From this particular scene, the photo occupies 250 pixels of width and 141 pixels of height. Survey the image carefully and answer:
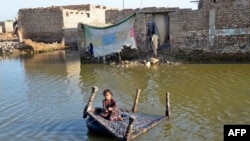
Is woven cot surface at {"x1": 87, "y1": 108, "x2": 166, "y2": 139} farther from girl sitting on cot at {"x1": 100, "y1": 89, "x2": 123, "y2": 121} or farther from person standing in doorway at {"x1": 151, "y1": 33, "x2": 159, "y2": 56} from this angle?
person standing in doorway at {"x1": 151, "y1": 33, "x2": 159, "y2": 56}

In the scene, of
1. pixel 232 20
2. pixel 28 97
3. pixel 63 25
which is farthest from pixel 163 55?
pixel 63 25

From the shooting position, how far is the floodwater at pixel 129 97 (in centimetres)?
920

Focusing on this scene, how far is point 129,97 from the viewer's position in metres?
12.6

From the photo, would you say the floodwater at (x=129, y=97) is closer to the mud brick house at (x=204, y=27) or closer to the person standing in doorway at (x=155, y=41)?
the mud brick house at (x=204, y=27)

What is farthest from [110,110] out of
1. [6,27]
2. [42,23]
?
[6,27]

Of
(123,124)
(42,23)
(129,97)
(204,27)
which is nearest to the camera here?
(123,124)

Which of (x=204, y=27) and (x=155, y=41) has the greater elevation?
(x=204, y=27)

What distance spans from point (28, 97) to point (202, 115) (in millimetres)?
6754

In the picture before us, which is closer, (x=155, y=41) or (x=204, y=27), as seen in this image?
(x=204, y=27)

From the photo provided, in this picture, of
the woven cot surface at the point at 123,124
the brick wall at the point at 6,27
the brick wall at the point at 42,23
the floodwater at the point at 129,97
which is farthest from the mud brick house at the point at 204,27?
the brick wall at the point at 6,27

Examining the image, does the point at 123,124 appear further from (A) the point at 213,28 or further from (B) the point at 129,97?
(A) the point at 213,28

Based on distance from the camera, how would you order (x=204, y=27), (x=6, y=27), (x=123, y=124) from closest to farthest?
(x=123, y=124)
(x=204, y=27)
(x=6, y=27)

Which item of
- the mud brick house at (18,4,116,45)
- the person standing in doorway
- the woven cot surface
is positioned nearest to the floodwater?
the woven cot surface

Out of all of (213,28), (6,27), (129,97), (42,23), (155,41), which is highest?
(6,27)
